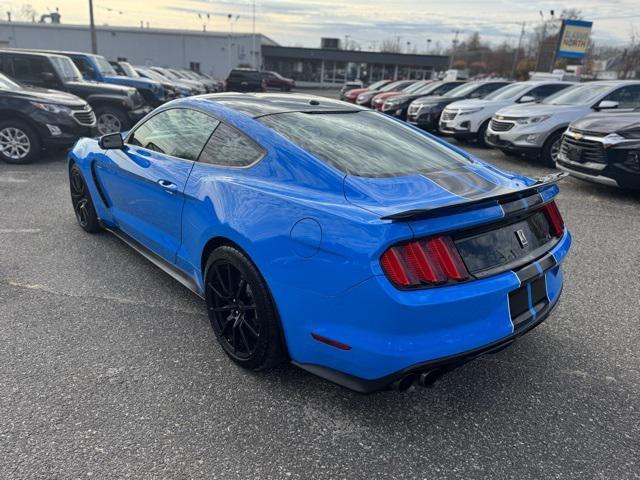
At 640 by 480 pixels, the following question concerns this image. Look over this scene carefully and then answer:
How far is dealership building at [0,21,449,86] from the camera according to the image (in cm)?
5325

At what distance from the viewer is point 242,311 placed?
103 inches

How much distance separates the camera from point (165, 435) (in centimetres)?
224

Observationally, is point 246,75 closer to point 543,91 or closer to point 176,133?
point 543,91

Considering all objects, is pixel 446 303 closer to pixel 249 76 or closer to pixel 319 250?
pixel 319 250

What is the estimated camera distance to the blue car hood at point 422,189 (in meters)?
2.18

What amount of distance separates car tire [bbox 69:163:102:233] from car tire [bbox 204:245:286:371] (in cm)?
230

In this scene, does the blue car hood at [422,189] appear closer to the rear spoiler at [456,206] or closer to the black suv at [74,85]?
the rear spoiler at [456,206]

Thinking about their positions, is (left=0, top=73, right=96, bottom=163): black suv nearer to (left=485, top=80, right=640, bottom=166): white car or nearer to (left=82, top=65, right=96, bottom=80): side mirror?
(left=82, top=65, right=96, bottom=80): side mirror

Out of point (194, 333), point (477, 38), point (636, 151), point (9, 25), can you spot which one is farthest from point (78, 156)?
point (477, 38)

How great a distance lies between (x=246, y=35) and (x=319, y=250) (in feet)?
198

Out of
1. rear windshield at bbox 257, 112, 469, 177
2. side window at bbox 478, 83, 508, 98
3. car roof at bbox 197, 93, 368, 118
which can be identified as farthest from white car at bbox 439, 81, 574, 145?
rear windshield at bbox 257, 112, 469, 177

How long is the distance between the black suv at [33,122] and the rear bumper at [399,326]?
24.9 ft

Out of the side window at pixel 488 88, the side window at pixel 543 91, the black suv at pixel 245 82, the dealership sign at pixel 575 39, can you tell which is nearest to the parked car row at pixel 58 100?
the side window at pixel 543 91

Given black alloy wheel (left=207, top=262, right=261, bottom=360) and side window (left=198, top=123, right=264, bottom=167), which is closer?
black alloy wheel (left=207, top=262, right=261, bottom=360)
